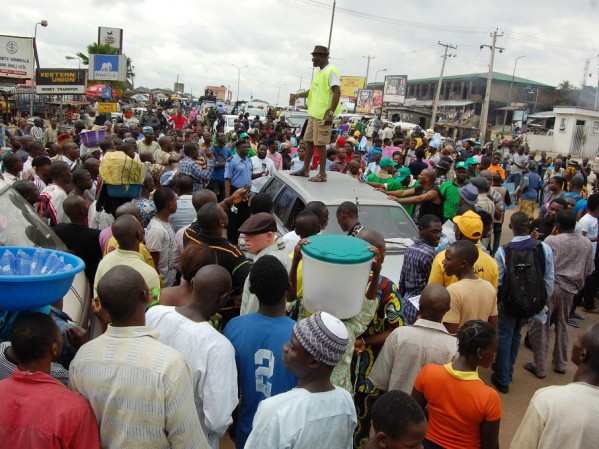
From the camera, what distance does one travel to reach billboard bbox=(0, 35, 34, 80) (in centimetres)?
2194

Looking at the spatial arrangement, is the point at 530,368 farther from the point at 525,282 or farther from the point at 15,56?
the point at 15,56

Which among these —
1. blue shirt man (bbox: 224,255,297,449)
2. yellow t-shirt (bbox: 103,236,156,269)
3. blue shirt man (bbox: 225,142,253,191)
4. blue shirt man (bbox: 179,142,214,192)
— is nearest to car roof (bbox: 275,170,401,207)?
blue shirt man (bbox: 179,142,214,192)

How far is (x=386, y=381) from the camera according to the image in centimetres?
334

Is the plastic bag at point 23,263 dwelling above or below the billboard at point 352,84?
below

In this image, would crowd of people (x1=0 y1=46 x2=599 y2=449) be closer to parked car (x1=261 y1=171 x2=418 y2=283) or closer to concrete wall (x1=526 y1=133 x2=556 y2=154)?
parked car (x1=261 y1=171 x2=418 y2=283)

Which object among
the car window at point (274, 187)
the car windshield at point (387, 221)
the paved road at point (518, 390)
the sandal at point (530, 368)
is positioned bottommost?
the paved road at point (518, 390)

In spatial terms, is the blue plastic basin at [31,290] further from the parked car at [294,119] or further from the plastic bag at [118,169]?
the parked car at [294,119]

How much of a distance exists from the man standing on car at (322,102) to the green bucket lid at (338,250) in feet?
12.9

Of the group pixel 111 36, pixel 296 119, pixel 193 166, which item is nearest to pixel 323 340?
pixel 193 166

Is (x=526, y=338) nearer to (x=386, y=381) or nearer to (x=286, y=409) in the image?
(x=386, y=381)

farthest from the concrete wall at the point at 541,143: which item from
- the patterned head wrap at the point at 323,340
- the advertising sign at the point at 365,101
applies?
the patterned head wrap at the point at 323,340

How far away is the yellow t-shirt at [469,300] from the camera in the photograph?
12.8ft

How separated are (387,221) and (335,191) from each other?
0.76m

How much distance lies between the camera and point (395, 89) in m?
64.0
